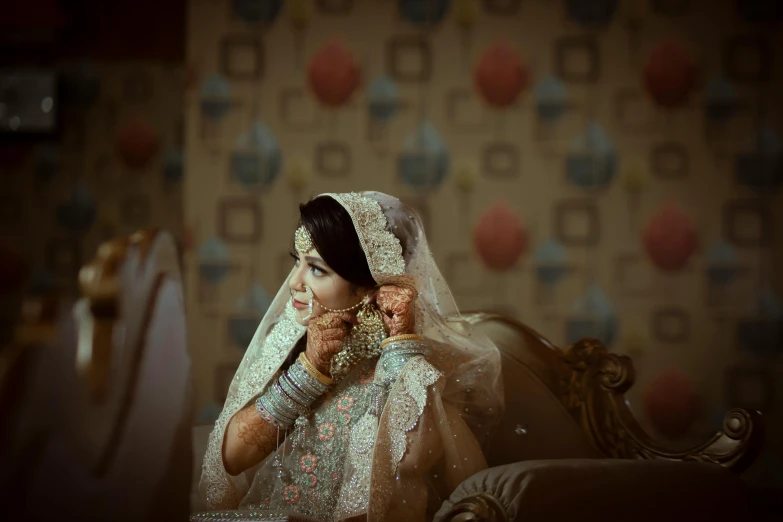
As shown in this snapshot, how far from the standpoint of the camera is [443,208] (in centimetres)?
319

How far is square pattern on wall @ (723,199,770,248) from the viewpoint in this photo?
3.22 m

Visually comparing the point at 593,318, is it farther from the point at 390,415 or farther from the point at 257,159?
the point at 390,415

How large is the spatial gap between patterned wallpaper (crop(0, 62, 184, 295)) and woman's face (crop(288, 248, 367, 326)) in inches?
77.9

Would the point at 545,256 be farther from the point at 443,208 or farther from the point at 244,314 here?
the point at 244,314

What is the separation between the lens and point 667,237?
3195 mm

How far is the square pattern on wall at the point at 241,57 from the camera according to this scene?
3193 millimetres

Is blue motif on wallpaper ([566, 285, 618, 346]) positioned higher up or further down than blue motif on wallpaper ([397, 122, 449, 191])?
further down

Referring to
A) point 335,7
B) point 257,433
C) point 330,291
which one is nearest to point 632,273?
point 335,7

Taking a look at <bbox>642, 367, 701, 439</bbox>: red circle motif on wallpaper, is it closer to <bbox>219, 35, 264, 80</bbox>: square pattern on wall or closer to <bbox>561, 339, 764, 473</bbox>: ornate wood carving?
<bbox>561, 339, 764, 473</bbox>: ornate wood carving

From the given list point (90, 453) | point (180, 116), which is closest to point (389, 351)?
point (90, 453)

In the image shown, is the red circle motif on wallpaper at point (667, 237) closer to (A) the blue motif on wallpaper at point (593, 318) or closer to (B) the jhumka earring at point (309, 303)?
(A) the blue motif on wallpaper at point (593, 318)

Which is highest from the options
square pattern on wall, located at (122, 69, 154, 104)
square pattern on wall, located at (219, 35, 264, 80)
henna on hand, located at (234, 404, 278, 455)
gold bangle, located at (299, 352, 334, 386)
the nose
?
square pattern on wall, located at (219, 35, 264, 80)

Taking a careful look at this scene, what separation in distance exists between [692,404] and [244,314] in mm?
1960

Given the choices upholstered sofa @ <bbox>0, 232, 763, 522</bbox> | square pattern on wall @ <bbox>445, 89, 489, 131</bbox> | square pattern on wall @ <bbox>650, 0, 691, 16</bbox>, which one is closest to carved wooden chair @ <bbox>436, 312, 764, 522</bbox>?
upholstered sofa @ <bbox>0, 232, 763, 522</bbox>
